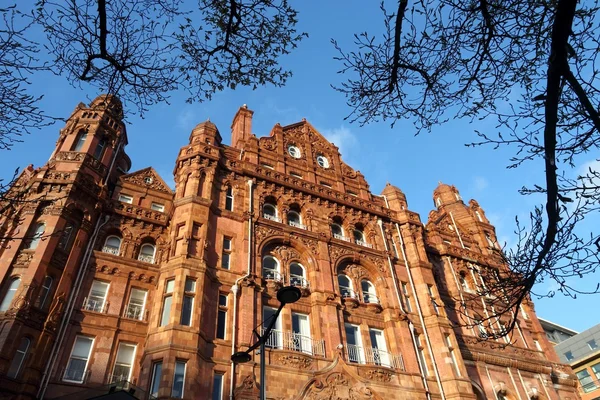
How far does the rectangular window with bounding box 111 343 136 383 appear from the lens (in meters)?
19.7

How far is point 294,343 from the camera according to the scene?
21234mm

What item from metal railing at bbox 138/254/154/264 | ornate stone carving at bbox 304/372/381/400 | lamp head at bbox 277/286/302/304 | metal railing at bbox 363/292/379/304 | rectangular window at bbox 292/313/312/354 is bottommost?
ornate stone carving at bbox 304/372/381/400

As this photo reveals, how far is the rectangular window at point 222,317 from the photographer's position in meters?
20.1

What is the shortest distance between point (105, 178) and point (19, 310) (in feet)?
36.0

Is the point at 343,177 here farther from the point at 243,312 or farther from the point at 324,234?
the point at 243,312

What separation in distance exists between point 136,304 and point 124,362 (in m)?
3.20

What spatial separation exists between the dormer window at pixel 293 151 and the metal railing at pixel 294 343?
16235 millimetres

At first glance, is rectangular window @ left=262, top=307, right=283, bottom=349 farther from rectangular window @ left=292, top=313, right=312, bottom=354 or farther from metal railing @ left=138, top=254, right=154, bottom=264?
metal railing @ left=138, top=254, right=154, bottom=264

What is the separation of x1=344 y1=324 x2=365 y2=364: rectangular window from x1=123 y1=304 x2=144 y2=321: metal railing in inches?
420

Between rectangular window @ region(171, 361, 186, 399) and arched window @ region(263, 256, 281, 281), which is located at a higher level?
arched window @ region(263, 256, 281, 281)

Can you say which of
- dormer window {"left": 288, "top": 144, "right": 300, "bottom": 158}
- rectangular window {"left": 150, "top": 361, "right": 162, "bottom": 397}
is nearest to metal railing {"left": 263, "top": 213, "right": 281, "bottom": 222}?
dormer window {"left": 288, "top": 144, "right": 300, "bottom": 158}

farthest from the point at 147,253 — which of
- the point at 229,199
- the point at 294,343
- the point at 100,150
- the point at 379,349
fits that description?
the point at 379,349

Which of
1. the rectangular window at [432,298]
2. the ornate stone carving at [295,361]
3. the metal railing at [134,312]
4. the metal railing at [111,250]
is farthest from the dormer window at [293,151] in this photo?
the ornate stone carving at [295,361]

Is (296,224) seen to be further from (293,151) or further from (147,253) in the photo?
(147,253)
